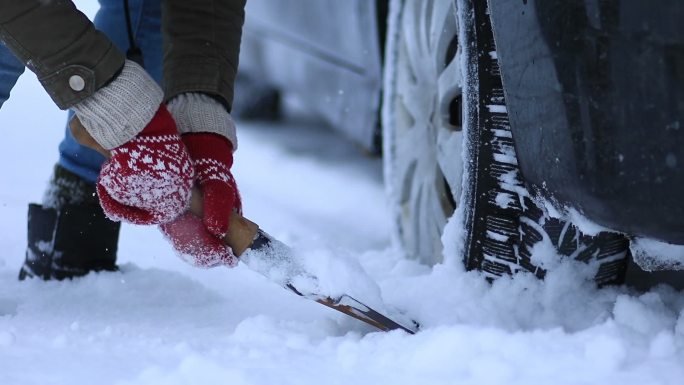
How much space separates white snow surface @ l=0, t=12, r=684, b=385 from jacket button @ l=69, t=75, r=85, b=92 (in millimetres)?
392

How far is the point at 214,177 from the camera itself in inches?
48.2

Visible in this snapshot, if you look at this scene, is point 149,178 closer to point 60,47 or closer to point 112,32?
point 60,47

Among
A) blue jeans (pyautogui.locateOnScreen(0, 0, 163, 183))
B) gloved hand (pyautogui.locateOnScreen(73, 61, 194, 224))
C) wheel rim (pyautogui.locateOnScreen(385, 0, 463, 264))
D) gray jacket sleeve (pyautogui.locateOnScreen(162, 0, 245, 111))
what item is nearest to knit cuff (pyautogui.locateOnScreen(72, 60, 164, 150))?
gloved hand (pyautogui.locateOnScreen(73, 61, 194, 224))

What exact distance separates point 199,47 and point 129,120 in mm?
366

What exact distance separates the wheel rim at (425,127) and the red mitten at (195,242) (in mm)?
451

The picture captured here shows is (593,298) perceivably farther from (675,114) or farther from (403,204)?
(403,204)

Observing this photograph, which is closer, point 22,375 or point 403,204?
point 22,375

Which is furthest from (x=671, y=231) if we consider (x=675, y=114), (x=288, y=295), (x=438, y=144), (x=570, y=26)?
(x=288, y=295)

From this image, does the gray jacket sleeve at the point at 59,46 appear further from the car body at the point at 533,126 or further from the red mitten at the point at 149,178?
the car body at the point at 533,126

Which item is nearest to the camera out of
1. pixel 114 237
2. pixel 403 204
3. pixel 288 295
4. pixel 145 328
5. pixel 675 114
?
pixel 675 114

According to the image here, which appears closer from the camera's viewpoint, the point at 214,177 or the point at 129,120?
the point at 129,120

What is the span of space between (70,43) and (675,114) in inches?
32.4

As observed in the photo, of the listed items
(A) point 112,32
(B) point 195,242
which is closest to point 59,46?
(B) point 195,242

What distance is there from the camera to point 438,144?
155 centimetres
